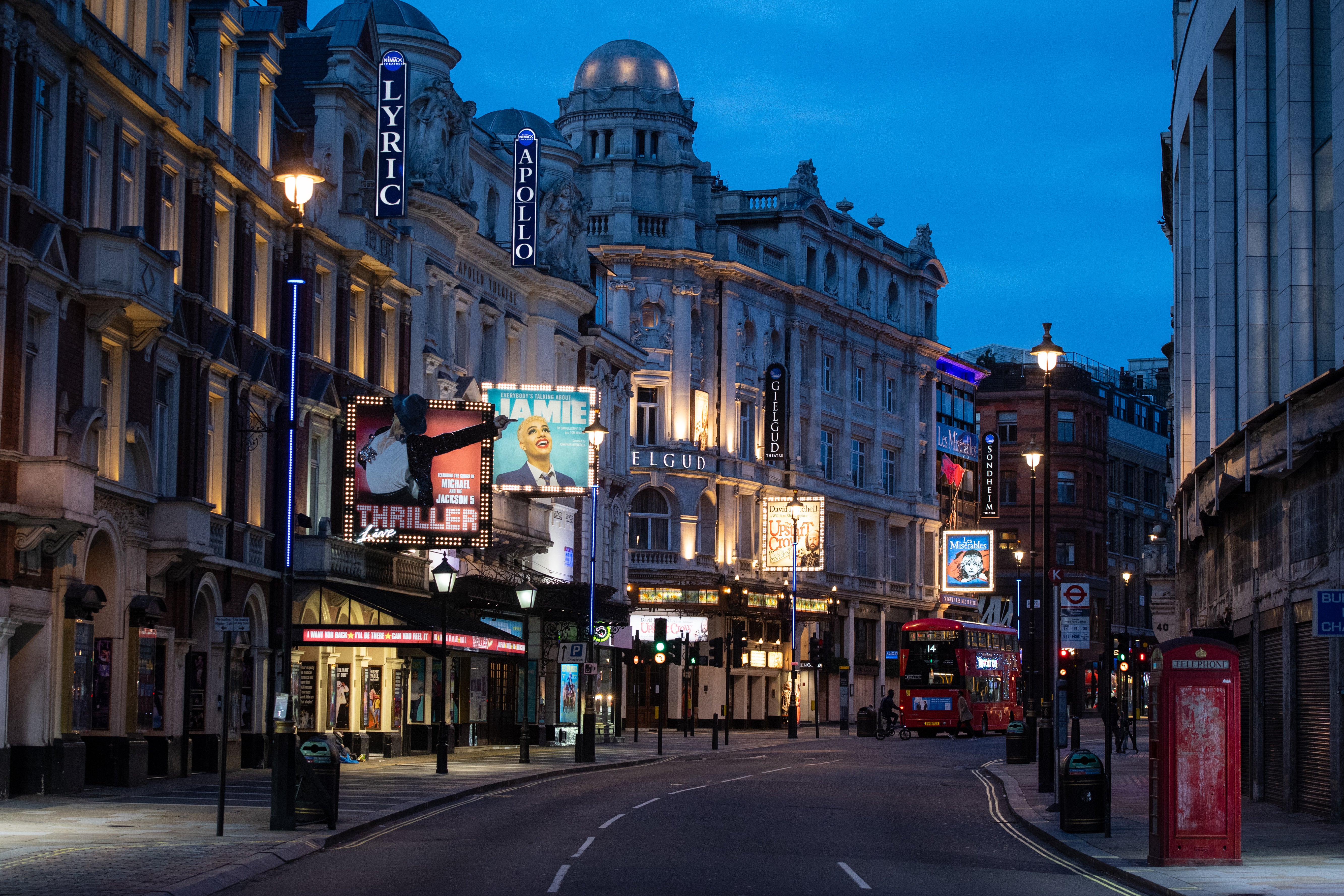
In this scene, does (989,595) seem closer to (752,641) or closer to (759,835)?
(752,641)

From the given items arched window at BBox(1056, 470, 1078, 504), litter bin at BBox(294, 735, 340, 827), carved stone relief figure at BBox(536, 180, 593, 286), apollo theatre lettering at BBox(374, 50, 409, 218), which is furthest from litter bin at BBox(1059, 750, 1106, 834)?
arched window at BBox(1056, 470, 1078, 504)

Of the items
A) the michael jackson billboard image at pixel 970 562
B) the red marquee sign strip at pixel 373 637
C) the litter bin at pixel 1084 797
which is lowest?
the litter bin at pixel 1084 797

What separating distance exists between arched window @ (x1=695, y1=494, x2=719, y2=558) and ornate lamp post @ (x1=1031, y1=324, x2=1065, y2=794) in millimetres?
40967

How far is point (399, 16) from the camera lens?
161 ft

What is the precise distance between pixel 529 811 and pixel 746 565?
54427mm

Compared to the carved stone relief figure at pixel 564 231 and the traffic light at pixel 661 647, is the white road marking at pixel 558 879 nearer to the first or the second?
the traffic light at pixel 661 647

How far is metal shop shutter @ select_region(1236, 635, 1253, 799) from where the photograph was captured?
3347 cm

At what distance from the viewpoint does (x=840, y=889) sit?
18.1 metres

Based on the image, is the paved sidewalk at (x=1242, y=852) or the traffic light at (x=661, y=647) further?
the traffic light at (x=661, y=647)

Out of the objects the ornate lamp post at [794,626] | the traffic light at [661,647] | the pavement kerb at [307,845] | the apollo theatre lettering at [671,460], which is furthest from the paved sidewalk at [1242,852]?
the apollo theatre lettering at [671,460]

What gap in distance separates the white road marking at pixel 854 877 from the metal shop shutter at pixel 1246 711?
48.4 feet

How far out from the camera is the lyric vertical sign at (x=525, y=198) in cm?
5131

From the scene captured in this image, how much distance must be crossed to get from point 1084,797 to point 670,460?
54265 mm

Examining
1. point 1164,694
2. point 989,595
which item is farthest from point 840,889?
point 989,595
